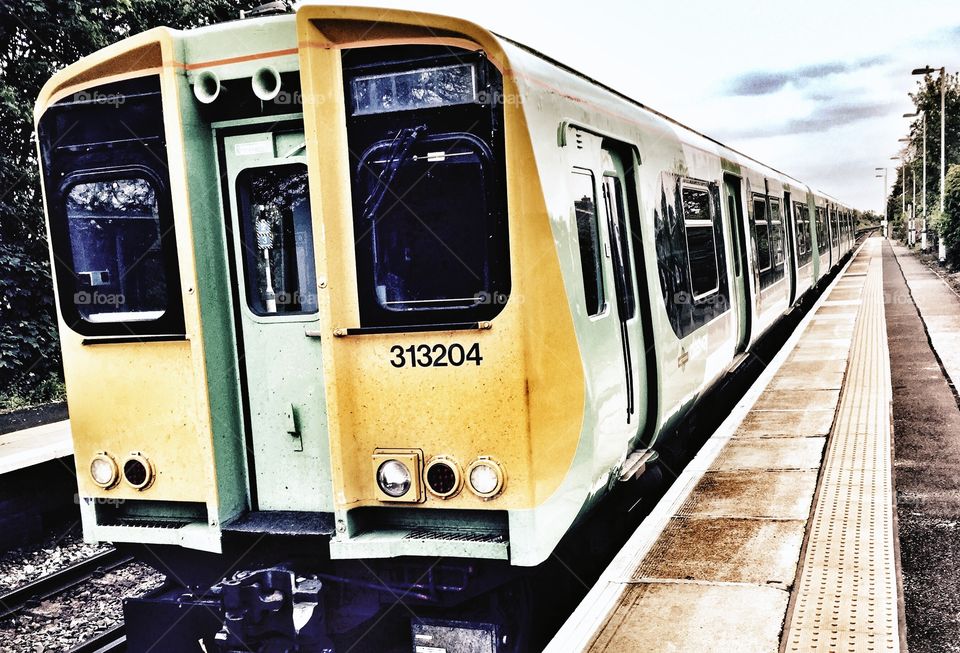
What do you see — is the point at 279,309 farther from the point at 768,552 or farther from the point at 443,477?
the point at 768,552

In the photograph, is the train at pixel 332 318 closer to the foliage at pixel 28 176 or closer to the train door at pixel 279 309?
the train door at pixel 279 309

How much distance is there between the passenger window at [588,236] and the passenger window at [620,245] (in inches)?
12.4

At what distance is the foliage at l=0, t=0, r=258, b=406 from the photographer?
1413 cm

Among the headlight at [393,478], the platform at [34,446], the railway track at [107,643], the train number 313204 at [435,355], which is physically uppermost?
the train number 313204 at [435,355]

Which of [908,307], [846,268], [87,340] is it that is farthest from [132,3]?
[846,268]

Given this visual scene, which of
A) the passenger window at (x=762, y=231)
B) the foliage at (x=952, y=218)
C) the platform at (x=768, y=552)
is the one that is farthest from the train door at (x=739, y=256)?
the foliage at (x=952, y=218)

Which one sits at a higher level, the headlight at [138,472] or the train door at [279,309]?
the train door at [279,309]

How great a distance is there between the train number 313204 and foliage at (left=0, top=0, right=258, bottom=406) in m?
12.2

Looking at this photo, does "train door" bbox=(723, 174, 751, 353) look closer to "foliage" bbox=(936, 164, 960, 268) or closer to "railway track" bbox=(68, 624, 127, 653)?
"railway track" bbox=(68, 624, 127, 653)

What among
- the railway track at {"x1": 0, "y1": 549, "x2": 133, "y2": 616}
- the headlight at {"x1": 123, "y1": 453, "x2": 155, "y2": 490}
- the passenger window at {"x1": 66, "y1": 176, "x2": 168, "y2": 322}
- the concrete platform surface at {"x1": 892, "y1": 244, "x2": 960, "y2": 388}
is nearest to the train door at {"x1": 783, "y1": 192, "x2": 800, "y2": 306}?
the concrete platform surface at {"x1": 892, "y1": 244, "x2": 960, "y2": 388}

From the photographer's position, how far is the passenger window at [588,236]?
4277mm

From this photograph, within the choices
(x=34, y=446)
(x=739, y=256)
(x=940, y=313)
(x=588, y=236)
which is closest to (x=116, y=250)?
(x=588, y=236)

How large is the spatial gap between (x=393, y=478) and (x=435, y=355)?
23.6 inches

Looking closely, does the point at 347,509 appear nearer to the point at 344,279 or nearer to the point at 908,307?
the point at 344,279
